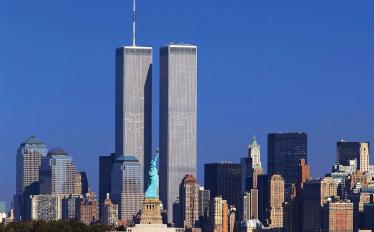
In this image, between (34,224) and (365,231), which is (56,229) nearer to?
(34,224)

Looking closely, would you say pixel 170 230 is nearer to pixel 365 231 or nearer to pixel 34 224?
pixel 34 224

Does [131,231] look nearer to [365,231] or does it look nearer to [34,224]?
[34,224]

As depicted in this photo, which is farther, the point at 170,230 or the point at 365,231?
the point at 365,231

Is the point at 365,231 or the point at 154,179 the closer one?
the point at 154,179

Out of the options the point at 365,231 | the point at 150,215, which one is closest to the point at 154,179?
the point at 150,215

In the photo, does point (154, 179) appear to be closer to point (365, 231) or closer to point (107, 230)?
point (107, 230)

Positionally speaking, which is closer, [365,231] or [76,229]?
[76,229]

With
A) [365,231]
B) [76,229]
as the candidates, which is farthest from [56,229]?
[365,231]
